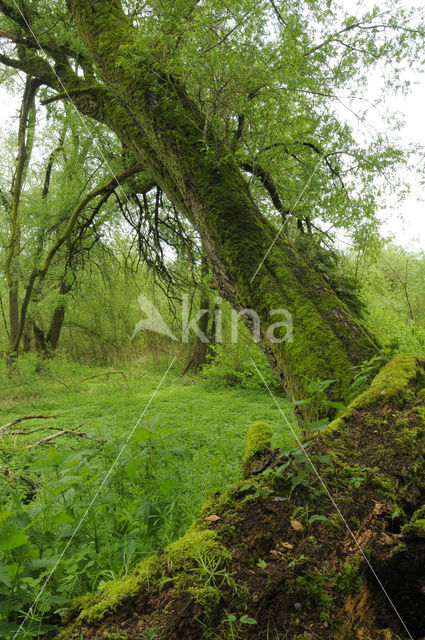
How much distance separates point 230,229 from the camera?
10.5 ft

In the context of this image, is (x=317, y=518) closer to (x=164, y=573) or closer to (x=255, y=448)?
(x=164, y=573)

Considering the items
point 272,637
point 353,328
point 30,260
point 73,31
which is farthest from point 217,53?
point 30,260

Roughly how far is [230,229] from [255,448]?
74.2 inches

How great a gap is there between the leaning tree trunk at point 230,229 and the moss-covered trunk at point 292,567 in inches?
A: 45.5

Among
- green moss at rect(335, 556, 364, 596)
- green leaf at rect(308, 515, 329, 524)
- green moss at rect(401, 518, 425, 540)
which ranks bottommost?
green moss at rect(335, 556, 364, 596)

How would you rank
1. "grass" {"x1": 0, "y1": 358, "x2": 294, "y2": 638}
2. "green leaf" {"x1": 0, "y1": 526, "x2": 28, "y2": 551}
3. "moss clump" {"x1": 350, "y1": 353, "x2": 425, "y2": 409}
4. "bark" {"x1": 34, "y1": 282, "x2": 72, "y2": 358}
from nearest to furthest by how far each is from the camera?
"green leaf" {"x1": 0, "y1": 526, "x2": 28, "y2": 551} < "grass" {"x1": 0, "y1": 358, "x2": 294, "y2": 638} < "moss clump" {"x1": 350, "y1": 353, "x2": 425, "y2": 409} < "bark" {"x1": 34, "y1": 282, "x2": 72, "y2": 358}

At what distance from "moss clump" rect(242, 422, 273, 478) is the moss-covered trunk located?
0.16 m

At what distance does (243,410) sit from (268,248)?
4.40m

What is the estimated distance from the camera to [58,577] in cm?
158

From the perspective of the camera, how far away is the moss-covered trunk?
1.05m

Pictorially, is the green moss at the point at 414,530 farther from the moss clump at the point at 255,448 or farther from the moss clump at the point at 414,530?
the moss clump at the point at 255,448

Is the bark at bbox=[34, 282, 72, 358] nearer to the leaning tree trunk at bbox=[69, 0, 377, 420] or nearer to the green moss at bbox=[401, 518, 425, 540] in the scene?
the leaning tree trunk at bbox=[69, 0, 377, 420]

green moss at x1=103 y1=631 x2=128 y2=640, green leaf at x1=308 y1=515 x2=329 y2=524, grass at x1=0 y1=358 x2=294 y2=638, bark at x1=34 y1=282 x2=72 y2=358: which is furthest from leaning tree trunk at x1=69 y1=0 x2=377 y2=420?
bark at x1=34 y1=282 x2=72 y2=358

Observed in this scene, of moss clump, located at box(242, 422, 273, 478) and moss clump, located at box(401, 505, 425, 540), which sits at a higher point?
moss clump, located at box(242, 422, 273, 478)
